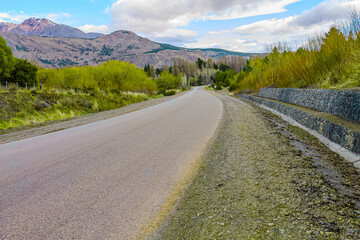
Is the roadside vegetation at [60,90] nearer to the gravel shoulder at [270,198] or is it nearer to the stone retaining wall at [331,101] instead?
the gravel shoulder at [270,198]

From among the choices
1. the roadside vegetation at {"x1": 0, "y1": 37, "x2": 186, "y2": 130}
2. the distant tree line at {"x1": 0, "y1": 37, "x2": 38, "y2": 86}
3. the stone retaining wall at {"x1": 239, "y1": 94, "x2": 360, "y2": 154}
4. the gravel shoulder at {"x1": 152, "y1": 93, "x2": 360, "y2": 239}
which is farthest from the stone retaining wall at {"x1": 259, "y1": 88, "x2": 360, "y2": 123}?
the distant tree line at {"x1": 0, "y1": 37, "x2": 38, "y2": 86}

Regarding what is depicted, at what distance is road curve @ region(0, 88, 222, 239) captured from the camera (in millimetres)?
2467

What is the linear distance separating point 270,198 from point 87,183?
258 centimetres

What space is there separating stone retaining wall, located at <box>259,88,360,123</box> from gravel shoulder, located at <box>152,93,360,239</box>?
1.05 metres

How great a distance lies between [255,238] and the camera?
→ 7.32 ft

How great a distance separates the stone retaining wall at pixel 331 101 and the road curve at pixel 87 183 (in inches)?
134

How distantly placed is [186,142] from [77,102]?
561 inches

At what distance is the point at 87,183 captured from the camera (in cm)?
352

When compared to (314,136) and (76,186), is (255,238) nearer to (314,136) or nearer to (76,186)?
(76,186)

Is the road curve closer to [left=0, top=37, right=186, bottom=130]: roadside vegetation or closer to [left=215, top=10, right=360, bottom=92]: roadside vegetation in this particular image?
[left=215, top=10, right=360, bottom=92]: roadside vegetation

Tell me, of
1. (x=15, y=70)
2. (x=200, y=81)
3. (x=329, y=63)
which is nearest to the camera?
(x=329, y=63)

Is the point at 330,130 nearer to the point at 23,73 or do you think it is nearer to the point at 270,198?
the point at 270,198

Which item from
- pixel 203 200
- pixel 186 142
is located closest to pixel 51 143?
pixel 186 142

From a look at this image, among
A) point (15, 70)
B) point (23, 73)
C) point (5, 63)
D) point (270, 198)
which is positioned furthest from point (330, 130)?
point (15, 70)
